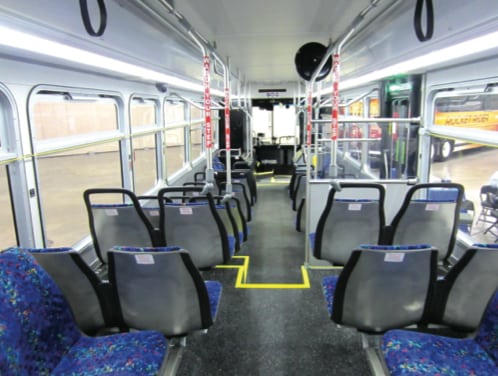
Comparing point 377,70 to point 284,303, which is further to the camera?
point 377,70

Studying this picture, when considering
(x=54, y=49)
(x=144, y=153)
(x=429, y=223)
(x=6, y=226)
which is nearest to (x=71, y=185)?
(x=6, y=226)

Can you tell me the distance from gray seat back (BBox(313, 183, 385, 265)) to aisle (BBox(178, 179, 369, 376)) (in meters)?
0.47

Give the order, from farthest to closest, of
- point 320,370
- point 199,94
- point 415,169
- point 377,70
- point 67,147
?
point 199,94
point 415,169
point 377,70
point 67,147
point 320,370

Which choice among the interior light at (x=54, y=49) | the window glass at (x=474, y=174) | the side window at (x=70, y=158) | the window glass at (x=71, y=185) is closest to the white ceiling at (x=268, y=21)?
the interior light at (x=54, y=49)

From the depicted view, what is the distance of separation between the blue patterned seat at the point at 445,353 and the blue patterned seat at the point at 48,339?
1162 millimetres

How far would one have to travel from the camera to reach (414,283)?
73.4 inches

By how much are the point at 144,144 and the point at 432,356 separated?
21992 mm

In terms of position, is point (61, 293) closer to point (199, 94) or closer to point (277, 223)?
point (277, 223)

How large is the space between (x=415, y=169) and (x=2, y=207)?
9564 mm

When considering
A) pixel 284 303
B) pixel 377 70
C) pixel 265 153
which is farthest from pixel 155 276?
pixel 265 153

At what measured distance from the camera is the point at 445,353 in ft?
5.90

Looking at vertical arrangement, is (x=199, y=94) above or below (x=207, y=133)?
above

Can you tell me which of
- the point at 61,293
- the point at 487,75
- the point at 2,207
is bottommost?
the point at 2,207

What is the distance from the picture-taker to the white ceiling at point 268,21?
3.03 metres
